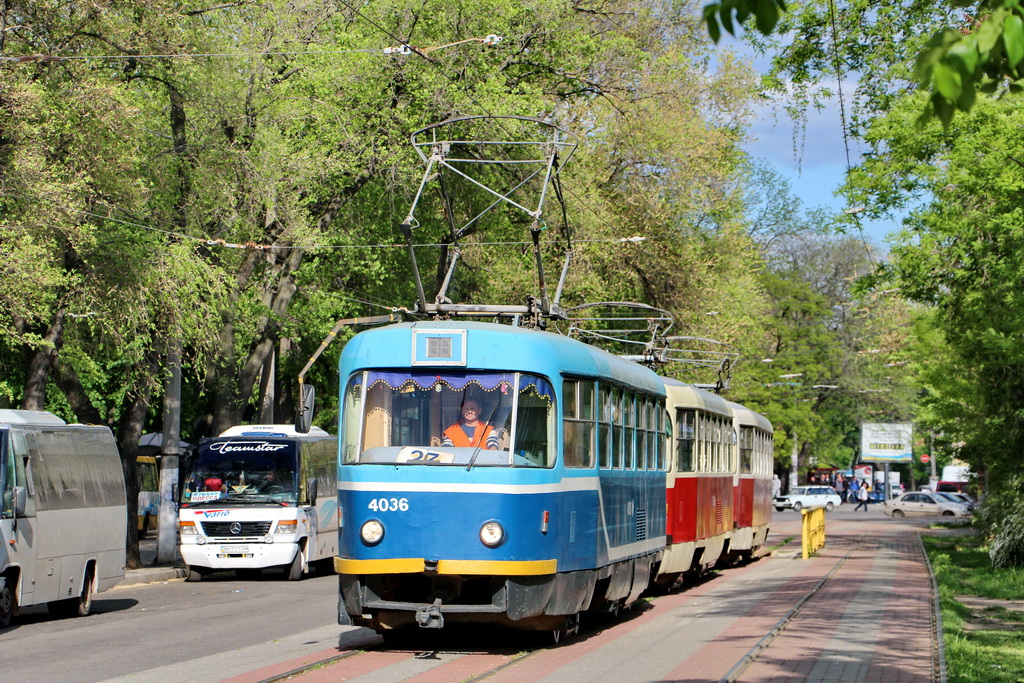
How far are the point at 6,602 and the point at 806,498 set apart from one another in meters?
58.5

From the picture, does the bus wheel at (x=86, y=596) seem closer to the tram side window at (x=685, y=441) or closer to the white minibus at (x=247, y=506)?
the white minibus at (x=247, y=506)

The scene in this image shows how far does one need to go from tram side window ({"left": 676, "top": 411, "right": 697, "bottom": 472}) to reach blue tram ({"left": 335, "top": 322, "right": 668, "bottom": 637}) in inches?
264

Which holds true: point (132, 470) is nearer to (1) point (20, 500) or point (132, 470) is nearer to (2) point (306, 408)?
(2) point (306, 408)

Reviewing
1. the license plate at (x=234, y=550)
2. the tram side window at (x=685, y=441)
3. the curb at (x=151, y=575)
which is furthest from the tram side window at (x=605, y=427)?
the curb at (x=151, y=575)

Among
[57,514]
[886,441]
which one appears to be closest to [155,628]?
[57,514]

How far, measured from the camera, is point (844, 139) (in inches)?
831

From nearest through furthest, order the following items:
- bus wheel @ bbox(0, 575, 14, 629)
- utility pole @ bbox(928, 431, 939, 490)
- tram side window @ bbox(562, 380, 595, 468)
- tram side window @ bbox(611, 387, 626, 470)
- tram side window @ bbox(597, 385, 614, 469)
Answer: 1. tram side window @ bbox(562, 380, 595, 468)
2. tram side window @ bbox(597, 385, 614, 469)
3. tram side window @ bbox(611, 387, 626, 470)
4. bus wheel @ bbox(0, 575, 14, 629)
5. utility pole @ bbox(928, 431, 939, 490)

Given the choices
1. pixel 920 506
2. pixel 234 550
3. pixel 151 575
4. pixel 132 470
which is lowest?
pixel 151 575

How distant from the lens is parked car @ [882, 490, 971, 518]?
206ft

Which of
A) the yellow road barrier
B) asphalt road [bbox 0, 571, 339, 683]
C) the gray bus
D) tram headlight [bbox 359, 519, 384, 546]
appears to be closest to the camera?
tram headlight [bbox 359, 519, 384, 546]

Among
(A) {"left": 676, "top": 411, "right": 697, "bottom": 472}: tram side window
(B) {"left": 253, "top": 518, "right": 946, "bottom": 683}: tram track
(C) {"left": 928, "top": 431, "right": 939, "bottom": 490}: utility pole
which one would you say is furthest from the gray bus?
(C) {"left": 928, "top": 431, "right": 939, "bottom": 490}: utility pole

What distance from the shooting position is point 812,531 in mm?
31781

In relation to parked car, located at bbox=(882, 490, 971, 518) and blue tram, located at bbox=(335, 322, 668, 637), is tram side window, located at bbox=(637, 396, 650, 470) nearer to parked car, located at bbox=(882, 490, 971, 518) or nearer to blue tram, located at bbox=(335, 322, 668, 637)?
blue tram, located at bbox=(335, 322, 668, 637)

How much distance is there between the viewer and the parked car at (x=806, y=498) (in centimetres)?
6962
